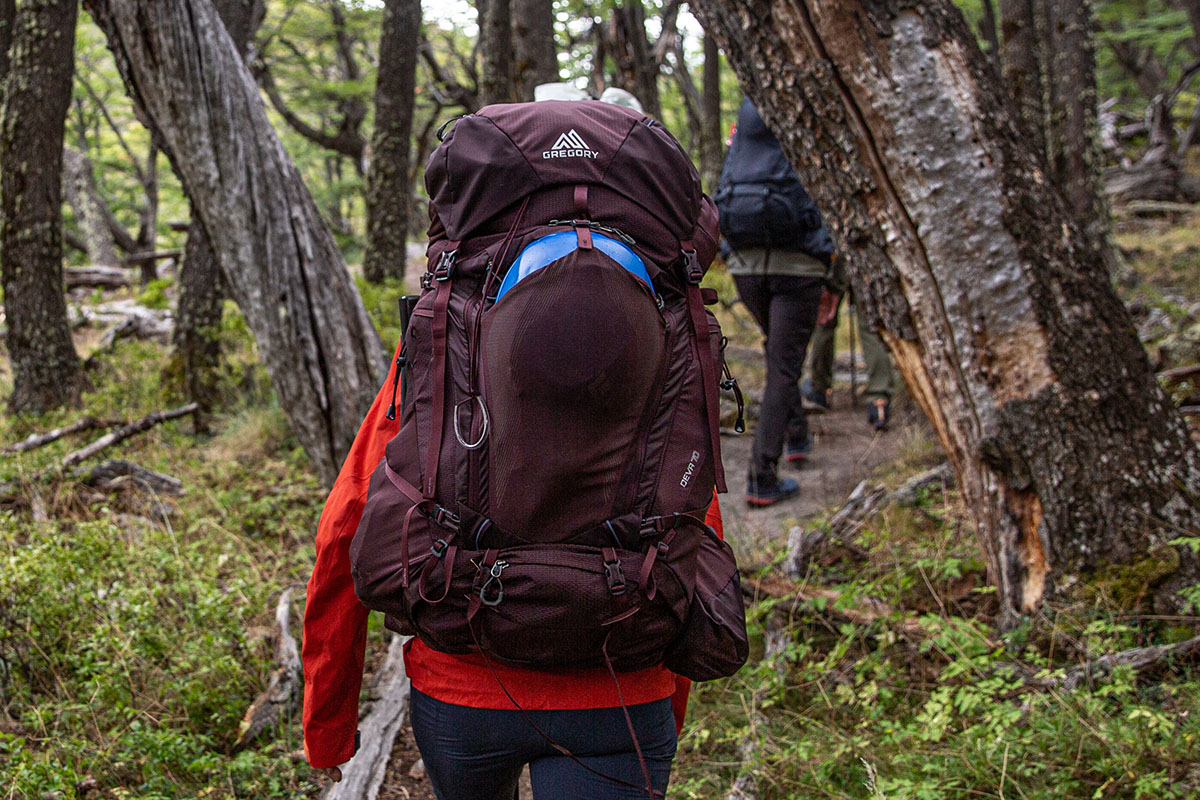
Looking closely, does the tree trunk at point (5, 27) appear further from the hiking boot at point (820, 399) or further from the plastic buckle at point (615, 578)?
the plastic buckle at point (615, 578)

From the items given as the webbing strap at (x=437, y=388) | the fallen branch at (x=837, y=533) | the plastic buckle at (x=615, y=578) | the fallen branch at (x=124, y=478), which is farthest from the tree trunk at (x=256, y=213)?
the plastic buckle at (x=615, y=578)

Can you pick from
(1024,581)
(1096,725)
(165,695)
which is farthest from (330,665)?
(1024,581)

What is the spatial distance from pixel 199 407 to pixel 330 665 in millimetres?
6131

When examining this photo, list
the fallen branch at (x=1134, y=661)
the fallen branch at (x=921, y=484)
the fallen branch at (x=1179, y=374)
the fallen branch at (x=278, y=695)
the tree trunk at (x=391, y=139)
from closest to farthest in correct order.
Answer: the fallen branch at (x=1134, y=661)
the fallen branch at (x=278, y=695)
the fallen branch at (x=921, y=484)
the fallen branch at (x=1179, y=374)
the tree trunk at (x=391, y=139)

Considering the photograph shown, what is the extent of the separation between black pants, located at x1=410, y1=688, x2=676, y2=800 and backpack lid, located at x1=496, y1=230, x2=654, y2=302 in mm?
764

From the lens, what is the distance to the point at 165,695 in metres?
3.26

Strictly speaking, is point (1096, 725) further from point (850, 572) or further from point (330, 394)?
point (330, 394)

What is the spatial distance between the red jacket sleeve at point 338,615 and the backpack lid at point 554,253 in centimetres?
33

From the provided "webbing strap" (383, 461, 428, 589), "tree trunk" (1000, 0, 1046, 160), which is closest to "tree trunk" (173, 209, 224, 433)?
→ "webbing strap" (383, 461, 428, 589)

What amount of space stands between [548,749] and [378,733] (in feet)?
6.16

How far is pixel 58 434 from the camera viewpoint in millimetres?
6141

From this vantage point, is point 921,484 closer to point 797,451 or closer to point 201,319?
point 797,451

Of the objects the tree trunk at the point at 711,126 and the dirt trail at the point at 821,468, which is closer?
the dirt trail at the point at 821,468

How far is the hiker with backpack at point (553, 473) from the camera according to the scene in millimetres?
1472
